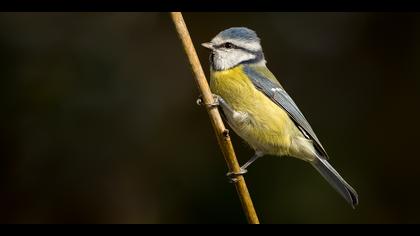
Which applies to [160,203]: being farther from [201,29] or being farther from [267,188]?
[201,29]

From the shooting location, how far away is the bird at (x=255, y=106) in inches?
102

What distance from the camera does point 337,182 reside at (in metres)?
2.69

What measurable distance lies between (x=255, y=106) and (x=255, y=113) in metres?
0.03

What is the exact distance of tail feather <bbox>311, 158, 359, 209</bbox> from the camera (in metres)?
2.57

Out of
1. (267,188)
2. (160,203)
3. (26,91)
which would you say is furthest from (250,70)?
(26,91)

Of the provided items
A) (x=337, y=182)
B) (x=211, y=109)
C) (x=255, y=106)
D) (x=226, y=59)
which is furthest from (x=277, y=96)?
(x=211, y=109)

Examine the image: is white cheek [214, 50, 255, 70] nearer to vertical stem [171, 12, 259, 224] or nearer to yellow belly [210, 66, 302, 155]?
Result: yellow belly [210, 66, 302, 155]

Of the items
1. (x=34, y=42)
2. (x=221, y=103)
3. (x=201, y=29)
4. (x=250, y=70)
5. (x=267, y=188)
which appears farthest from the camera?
(x=201, y=29)

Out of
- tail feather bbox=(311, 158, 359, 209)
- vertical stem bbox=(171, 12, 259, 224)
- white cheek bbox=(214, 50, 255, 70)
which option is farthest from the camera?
white cheek bbox=(214, 50, 255, 70)

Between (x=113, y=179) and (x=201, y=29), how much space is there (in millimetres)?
1183

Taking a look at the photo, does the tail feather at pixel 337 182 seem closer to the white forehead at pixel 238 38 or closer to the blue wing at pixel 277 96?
the blue wing at pixel 277 96

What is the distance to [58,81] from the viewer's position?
390 cm

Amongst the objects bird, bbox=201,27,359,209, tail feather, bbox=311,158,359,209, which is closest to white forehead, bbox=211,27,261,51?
bird, bbox=201,27,359,209

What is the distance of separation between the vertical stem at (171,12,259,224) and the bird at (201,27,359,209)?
0.56 metres
